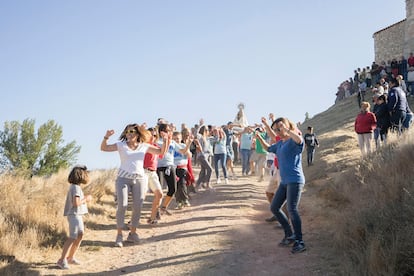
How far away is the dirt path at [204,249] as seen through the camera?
5453 mm

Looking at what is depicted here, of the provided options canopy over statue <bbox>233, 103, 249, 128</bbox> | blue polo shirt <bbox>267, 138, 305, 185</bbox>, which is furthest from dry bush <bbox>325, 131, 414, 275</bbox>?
canopy over statue <bbox>233, 103, 249, 128</bbox>

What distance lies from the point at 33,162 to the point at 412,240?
27.0 metres

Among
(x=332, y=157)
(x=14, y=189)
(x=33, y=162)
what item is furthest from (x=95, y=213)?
(x=33, y=162)

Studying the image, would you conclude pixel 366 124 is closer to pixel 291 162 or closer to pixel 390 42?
pixel 291 162

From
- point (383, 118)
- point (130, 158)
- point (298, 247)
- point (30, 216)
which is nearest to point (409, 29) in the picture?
point (383, 118)

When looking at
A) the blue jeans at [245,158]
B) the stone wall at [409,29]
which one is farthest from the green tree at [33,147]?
the stone wall at [409,29]

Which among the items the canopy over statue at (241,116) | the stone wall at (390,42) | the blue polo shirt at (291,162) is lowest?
the blue polo shirt at (291,162)

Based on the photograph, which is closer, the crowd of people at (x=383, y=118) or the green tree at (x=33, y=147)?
the crowd of people at (x=383, y=118)

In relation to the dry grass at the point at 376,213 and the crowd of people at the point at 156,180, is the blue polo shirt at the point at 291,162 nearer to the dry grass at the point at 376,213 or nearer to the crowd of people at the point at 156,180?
the crowd of people at the point at 156,180

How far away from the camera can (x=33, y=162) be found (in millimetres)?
27578

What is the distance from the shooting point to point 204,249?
6.24 meters

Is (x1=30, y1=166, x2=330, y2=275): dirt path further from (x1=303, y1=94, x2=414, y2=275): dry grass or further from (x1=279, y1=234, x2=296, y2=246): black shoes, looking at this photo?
(x1=303, y1=94, x2=414, y2=275): dry grass

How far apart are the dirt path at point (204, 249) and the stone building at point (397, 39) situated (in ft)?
91.5

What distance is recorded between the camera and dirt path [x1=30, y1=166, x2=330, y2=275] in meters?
5.45
